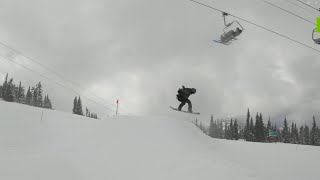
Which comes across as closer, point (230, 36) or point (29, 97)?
point (230, 36)

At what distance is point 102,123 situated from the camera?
17859 millimetres

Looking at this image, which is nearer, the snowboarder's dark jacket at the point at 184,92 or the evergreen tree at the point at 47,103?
the snowboarder's dark jacket at the point at 184,92

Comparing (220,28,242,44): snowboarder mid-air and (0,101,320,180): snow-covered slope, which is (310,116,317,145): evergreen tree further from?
(220,28,242,44): snowboarder mid-air

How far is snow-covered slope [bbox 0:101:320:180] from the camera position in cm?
1091

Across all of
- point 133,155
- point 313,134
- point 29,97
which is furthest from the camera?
point 313,134

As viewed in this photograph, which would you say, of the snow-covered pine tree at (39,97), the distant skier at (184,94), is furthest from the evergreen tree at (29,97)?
the distant skier at (184,94)

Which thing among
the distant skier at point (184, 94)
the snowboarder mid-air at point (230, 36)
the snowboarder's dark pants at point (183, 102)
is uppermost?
the snowboarder mid-air at point (230, 36)

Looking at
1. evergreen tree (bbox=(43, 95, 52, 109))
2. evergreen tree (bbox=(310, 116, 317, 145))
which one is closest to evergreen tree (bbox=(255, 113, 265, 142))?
evergreen tree (bbox=(310, 116, 317, 145))

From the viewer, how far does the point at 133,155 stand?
12695mm

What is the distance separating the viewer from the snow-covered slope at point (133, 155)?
35.8 feet

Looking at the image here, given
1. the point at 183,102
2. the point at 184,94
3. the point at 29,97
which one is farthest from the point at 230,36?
the point at 29,97

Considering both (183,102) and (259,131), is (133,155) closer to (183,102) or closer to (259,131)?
(183,102)

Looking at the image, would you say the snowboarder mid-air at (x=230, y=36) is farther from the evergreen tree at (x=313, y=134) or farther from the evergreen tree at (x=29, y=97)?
the evergreen tree at (x=313, y=134)

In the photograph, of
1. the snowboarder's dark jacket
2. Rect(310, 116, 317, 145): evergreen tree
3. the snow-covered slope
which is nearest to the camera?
the snow-covered slope
